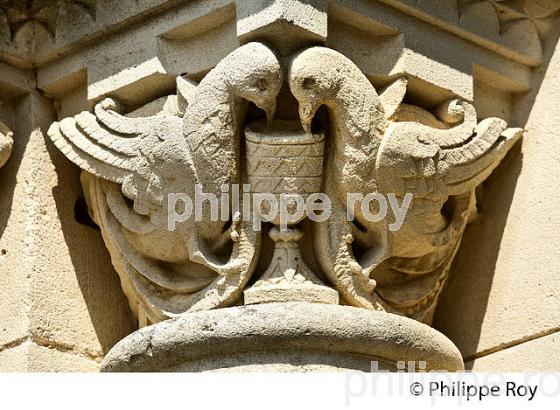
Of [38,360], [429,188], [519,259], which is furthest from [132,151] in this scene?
[519,259]

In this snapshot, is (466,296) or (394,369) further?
(466,296)

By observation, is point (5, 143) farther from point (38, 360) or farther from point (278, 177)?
point (278, 177)

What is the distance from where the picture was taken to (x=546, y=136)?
367 cm

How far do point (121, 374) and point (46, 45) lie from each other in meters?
0.85

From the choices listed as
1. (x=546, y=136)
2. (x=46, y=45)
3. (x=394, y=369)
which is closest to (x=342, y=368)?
(x=394, y=369)

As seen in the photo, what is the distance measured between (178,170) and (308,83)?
31cm

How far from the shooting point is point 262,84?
131 inches

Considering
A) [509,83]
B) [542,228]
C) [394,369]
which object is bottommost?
[394,369]

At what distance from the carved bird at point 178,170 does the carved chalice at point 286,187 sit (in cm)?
4

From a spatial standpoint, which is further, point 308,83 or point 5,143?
point 5,143

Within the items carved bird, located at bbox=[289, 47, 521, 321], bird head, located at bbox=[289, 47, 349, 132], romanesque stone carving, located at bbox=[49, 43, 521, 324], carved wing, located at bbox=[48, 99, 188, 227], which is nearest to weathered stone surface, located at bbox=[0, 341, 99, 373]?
romanesque stone carving, located at bbox=[49, 43, 521, 324]

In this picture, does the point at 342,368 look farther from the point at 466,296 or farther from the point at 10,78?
the point at 10,78

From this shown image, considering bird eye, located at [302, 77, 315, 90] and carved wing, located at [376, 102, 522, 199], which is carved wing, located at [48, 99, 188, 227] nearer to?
bird eye, located at [302, 77, 315, 90]

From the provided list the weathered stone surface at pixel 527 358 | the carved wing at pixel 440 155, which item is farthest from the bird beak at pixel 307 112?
the weathered stone surface at pixel 527 358
